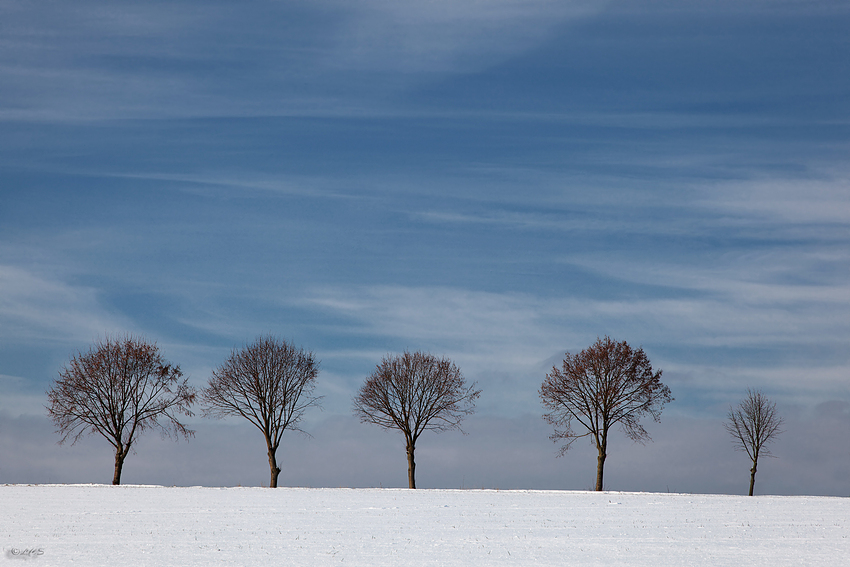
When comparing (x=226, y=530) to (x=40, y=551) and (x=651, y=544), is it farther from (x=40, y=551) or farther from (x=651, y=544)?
(x=651, y=544)

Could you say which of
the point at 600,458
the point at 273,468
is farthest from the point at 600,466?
the point at 273,468

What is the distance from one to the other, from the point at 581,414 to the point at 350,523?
28891 mm

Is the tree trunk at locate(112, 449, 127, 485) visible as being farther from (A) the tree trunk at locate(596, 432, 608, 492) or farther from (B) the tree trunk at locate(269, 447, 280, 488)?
(A) the tree trunk at locate(596, 432, 608, 492)

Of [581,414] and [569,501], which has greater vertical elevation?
[581,414]

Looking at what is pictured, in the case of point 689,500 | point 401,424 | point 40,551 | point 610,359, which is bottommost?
point 40,551

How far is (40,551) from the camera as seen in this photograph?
19.5 m

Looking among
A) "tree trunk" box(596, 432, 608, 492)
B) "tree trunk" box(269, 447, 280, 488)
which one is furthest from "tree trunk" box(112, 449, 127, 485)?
"tree trunk" box(596, 432, 608, 492)

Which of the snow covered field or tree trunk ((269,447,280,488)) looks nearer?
the snow covered field

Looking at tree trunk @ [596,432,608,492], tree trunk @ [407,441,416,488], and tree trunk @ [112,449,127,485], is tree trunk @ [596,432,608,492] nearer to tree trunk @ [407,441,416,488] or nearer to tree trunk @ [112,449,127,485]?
tree trunk @ [407,441,416,488]

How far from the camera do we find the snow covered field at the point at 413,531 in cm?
1897

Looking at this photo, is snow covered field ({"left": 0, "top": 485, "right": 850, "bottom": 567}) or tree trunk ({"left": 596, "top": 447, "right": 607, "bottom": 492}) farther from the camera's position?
tree trunk ({"left": 596, "top": 447, "right": 607, "bottom": 492})

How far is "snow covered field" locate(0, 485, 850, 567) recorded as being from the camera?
18969 mm

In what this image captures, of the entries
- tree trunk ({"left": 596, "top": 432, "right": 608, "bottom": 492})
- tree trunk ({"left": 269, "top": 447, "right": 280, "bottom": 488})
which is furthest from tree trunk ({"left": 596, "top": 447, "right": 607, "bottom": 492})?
tree trunk ({"left": 269, "top": 447, "right": 280, "bottom": 488})

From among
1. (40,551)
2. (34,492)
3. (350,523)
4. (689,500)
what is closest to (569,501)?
(689,500)
